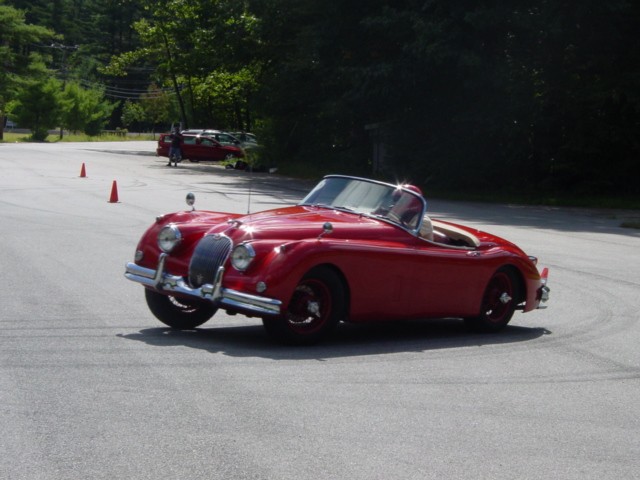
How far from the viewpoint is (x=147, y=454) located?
18.4 feet

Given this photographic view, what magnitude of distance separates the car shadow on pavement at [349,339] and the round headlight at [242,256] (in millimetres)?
662

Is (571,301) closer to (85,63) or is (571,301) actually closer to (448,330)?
(448,330)

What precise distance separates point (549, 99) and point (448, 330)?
86.0 ft

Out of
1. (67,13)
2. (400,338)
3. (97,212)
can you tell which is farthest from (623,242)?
(67,13)

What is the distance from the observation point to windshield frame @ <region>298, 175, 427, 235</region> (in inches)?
384

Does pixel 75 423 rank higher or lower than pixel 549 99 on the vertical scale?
lower

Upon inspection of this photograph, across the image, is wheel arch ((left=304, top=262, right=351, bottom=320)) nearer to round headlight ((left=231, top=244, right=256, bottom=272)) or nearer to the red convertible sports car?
the red convertible sports car

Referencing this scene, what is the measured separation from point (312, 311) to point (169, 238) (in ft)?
5.19

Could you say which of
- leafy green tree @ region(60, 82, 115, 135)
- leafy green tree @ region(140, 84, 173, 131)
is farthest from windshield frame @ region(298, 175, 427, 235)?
leafy green tree @ region(140, 84, 173, 131)

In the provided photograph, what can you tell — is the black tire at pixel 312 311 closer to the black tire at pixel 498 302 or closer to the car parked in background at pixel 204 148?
the black tire at pixel 498 302

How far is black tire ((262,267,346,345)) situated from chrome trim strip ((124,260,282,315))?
0.28 m

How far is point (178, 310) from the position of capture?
9578 millimetres

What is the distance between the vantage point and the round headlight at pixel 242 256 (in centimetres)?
859

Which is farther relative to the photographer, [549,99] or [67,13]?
[67,13]
